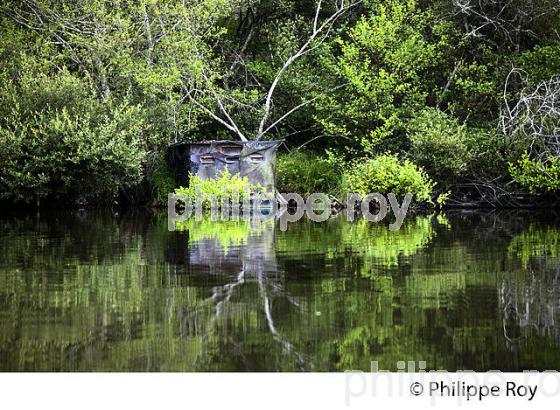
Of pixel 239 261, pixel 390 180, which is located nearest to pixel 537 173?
pixel 390 180

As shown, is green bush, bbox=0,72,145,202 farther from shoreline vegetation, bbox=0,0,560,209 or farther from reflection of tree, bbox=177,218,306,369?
reflection of tree, bbox=177,218,306,369

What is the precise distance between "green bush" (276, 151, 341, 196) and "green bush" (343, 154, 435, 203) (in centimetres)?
200

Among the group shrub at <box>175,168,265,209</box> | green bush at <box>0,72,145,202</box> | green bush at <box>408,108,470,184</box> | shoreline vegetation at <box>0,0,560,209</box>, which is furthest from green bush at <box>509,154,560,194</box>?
green bush at <box>0,72,145,202</box>

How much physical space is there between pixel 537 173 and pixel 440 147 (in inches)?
102

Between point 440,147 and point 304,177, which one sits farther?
point 304,177

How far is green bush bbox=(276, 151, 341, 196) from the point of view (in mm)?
24547

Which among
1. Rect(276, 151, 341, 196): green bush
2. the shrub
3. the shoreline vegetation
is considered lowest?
the shrub

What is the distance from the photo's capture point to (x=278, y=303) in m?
7.95

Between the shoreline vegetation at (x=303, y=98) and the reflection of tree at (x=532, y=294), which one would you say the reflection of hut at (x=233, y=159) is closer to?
the shoreline vegetation at (x=303, y=98)

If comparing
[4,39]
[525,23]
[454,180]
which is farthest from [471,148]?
[4,39]

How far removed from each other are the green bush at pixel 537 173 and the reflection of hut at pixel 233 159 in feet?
20.6

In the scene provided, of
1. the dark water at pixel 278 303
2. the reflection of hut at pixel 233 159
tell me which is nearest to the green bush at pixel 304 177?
the reflection of hut at pixel 233 159

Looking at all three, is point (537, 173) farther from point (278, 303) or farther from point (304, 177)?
point (278, 303)

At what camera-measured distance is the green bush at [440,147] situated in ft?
73.5
